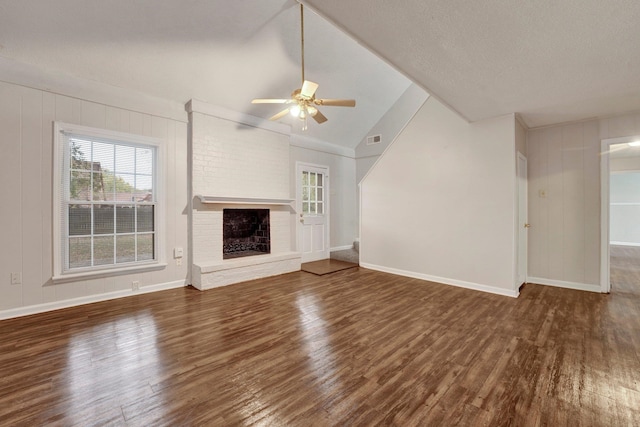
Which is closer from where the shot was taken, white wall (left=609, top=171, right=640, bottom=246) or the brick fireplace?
the brick fireplace

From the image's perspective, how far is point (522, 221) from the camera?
3906 mm

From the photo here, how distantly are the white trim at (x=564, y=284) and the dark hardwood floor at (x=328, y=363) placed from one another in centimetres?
45

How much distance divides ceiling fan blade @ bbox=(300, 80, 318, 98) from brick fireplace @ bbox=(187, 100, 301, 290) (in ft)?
6.18

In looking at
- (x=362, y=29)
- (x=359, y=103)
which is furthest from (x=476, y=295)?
(x=359, y=103)

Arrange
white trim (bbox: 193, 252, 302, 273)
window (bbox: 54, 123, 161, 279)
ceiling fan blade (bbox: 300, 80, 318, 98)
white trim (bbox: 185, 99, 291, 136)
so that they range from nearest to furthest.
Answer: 1. ceiling fan blade (bbox: 300, 80, 318, 98)
2. window (bbox: 54, 123, 161, 279)
3. white trim (bbox: 193, 252, 302, 273)
4. white trim (bbox: 185, 99, 291, 136)

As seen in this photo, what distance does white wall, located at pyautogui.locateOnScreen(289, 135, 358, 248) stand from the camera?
6078 mm

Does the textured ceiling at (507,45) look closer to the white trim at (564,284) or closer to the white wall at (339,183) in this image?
the white trim at (564,284)

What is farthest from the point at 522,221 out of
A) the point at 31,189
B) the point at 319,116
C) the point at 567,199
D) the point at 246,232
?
the point at 31,189

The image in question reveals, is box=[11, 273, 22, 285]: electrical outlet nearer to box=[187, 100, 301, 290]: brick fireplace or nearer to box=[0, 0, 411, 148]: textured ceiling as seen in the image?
box=[187, 100, 301, 290]: brick fireplace

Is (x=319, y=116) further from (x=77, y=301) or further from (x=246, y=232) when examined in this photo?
(x=77, y=301)

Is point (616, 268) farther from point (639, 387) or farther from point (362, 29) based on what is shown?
point (362, 29)

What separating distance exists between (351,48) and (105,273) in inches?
195

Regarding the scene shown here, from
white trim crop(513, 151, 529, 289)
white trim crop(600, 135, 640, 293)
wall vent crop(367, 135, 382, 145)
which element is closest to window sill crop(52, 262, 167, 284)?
white trim crop(513, 151, 529, 289)

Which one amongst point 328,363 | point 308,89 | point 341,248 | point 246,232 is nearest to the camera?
point 328,363
